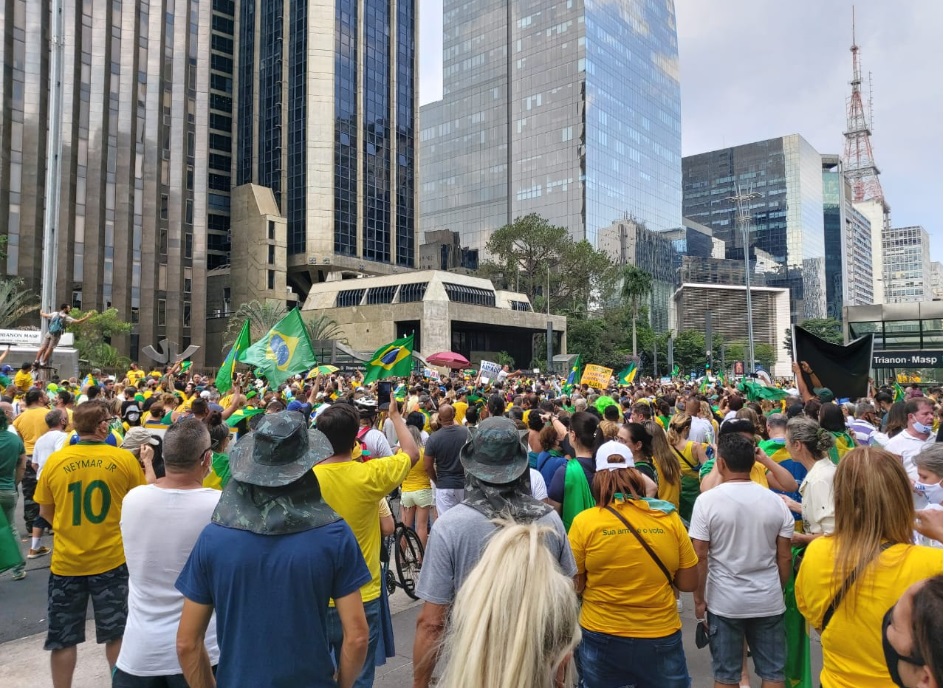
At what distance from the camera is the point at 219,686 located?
246 cm

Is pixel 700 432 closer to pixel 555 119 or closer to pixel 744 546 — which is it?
pixel 744 546

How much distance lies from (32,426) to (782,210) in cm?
16428

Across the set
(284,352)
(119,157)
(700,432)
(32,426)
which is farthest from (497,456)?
(119,157)

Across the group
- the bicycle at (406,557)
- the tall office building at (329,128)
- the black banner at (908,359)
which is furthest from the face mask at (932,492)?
the tall office building at (329,128)

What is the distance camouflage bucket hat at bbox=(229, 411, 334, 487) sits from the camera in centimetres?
245

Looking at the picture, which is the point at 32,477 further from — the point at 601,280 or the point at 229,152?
the point at 229,152

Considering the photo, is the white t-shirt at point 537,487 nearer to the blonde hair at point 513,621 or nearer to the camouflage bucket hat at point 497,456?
the camouflage bucket hat at point 497,456

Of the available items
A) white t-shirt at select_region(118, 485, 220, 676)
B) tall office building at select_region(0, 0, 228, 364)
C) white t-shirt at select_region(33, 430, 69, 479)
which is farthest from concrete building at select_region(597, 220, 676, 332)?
white t-shirt at select_region(118, 485, 220, 676)

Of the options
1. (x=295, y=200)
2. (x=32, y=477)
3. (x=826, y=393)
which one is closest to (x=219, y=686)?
(x=32, y=477)

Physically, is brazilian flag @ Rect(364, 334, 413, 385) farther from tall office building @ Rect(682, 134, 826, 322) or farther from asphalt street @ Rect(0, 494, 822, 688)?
tall office building @ Rect(682, 134, 826, 322)

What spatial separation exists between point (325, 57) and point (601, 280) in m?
38.8

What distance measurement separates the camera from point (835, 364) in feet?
37.7

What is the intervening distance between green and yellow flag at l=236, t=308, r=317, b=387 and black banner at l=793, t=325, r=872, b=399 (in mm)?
8148

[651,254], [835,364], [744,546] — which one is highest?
[651,254]
